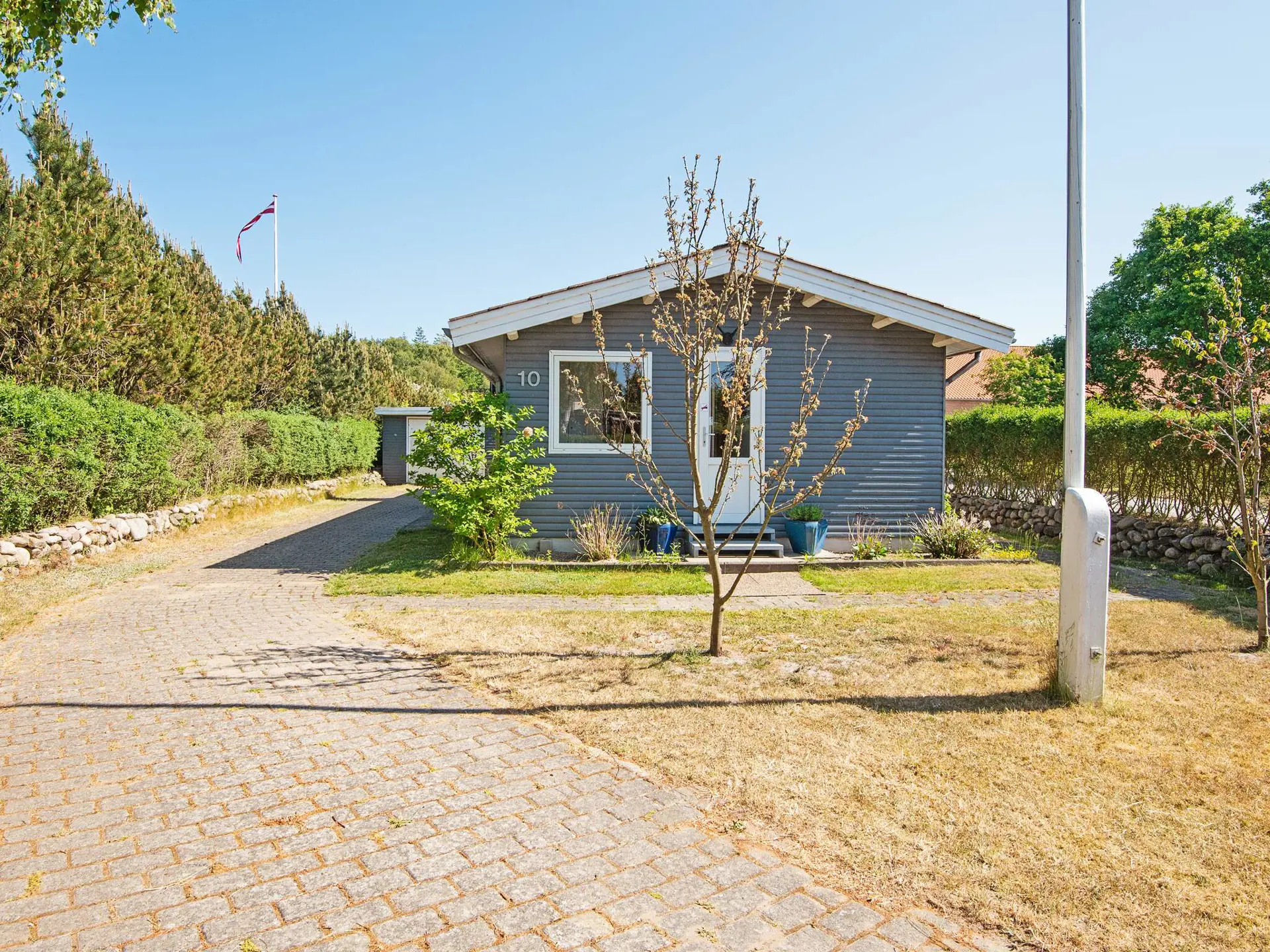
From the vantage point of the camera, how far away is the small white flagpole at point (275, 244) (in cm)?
2831

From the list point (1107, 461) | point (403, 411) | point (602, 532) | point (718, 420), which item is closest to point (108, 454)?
point (602, 532)

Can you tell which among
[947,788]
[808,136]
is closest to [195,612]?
[947,788]

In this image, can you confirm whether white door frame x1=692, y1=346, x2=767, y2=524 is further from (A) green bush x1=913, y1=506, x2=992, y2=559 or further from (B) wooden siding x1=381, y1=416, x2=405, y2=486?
(B) wooden siding x1=381, y1=416, x2=405, y2=486

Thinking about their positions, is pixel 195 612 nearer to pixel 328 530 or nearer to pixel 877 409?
pixel 328 530

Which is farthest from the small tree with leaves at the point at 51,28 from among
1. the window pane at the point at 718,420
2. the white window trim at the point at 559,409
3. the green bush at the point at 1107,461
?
the green bush at the point at 1107,461

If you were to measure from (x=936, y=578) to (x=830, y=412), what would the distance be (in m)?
2.87

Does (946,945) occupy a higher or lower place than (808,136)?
lower

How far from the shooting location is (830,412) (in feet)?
36.1

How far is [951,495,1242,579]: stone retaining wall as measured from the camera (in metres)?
9.50

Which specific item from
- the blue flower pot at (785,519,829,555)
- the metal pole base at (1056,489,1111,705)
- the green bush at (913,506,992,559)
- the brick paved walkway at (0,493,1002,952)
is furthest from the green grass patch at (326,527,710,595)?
the metal pole base at (1056,489,1111,705)

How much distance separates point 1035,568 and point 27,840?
33.0 feet

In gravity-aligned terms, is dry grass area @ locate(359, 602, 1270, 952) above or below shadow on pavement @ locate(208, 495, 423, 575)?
below

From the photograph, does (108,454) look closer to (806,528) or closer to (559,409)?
(559,409)

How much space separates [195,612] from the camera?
25.0 ft
